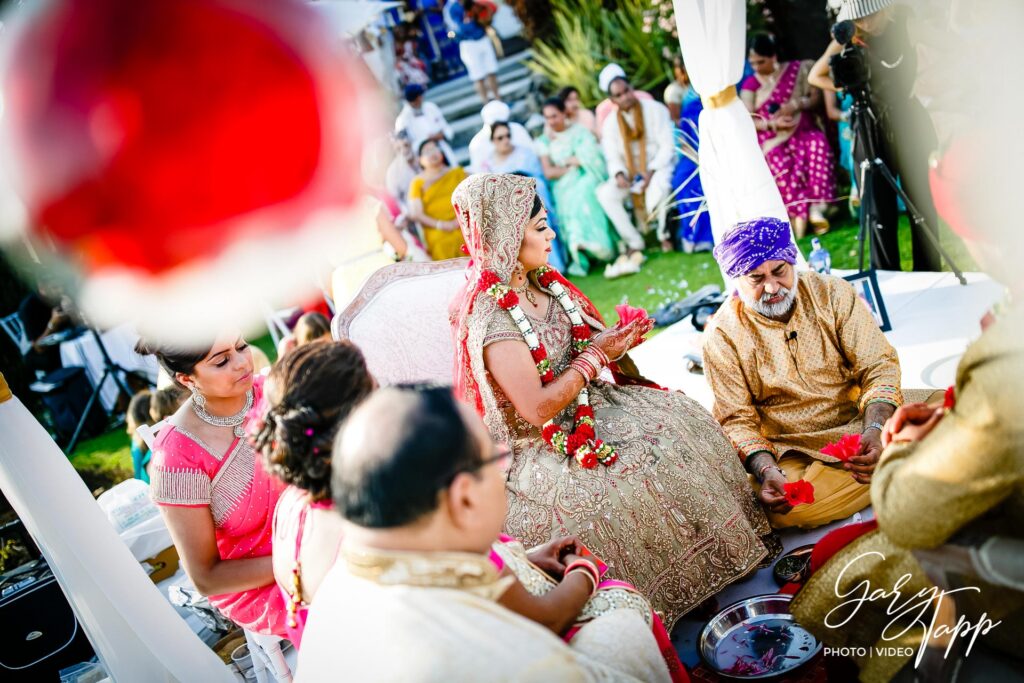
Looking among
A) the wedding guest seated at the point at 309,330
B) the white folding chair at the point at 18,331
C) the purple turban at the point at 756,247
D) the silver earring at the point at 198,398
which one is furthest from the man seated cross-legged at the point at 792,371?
the white folding chair at the point at 18,331

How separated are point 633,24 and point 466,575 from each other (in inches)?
319

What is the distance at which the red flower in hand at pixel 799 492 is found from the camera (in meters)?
2.63

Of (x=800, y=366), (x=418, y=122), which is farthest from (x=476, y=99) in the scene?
(x=800, y=366)

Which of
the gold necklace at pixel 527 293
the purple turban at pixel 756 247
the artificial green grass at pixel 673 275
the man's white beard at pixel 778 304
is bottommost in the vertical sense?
the artificial green grass at pixel 673 275

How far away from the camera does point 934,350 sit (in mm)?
3891

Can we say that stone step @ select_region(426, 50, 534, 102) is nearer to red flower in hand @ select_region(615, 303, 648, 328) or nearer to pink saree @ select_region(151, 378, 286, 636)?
red flower in hand @ select_region(615, 303, 648, 328)

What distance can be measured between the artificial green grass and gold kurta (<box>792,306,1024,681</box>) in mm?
4331

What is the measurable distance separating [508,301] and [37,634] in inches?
111

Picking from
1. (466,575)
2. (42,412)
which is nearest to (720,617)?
(466,575)

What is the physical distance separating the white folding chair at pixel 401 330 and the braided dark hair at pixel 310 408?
65.5 inches

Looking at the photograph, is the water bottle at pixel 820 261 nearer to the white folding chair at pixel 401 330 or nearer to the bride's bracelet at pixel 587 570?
the white folding chair at pixel 401 330

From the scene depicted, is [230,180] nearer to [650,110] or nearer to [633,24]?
[650,110]

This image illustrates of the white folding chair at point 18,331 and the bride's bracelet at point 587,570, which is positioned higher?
the white folding chair at point 18,331

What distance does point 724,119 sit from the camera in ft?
13.0
